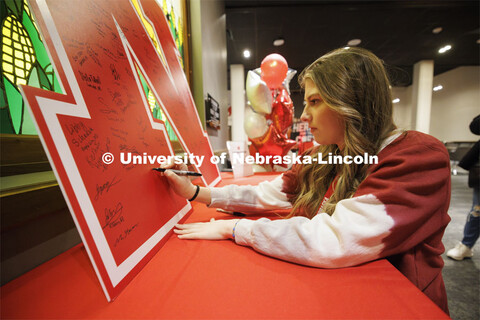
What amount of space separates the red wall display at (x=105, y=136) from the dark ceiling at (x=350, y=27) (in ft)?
9.56

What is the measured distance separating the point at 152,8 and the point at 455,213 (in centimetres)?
358

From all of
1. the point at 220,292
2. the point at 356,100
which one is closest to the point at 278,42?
the point at 356,100

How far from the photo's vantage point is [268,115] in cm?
161

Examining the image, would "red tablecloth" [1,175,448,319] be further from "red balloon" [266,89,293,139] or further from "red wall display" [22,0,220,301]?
"red balloon" [266,89,293,139]

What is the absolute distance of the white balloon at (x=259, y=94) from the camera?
1504 mm

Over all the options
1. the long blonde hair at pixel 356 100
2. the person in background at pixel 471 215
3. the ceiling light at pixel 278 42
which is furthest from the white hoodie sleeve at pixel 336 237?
the ceiling light at pixel 278 42

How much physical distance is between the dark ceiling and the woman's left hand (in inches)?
115

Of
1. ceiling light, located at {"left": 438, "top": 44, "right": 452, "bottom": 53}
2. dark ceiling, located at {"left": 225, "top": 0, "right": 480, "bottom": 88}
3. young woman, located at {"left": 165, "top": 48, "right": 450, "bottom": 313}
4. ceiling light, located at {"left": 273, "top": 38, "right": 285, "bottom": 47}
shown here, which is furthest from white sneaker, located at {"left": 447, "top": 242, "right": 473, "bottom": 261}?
ceiling light, located at {"left": 438, "top": 44, "right": 452, "bottom": 53}

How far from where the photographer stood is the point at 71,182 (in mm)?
256

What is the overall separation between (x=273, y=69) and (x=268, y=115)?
1.12ft

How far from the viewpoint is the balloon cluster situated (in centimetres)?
152

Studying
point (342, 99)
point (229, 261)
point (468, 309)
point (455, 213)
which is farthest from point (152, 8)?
point (455, 213)
